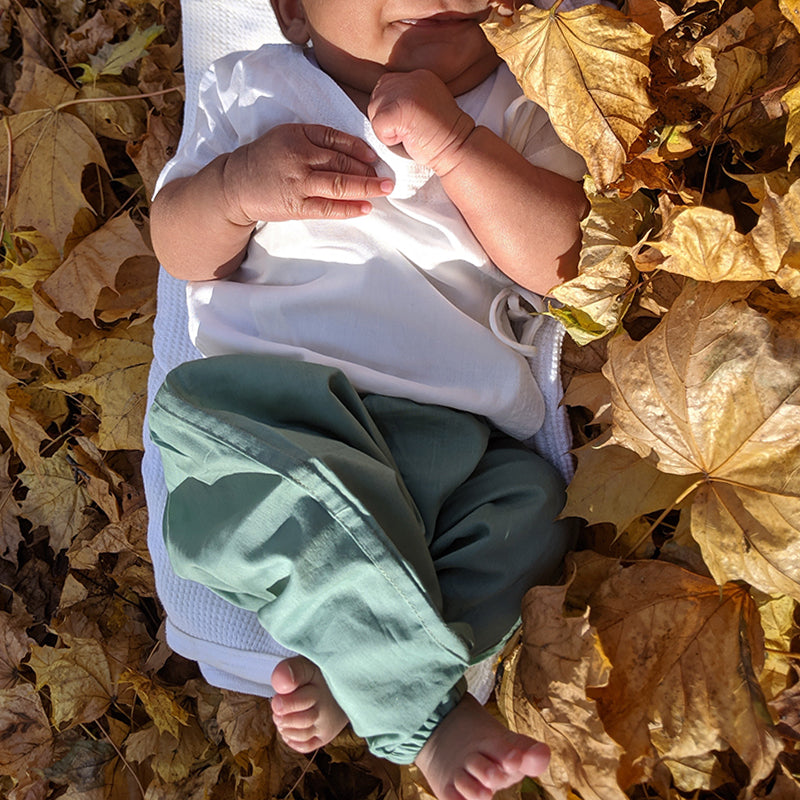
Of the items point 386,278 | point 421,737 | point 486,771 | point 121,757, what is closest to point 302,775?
point 121,757

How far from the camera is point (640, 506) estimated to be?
1.18 metres

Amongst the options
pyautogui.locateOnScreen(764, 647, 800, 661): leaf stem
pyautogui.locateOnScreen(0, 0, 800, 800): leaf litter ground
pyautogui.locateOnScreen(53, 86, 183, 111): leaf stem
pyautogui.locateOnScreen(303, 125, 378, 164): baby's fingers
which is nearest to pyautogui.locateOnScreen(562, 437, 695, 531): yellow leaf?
pyautogui.locateOnScreen(0, 0, 800, 800): leaf litter ground

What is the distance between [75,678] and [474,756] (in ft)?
3.31

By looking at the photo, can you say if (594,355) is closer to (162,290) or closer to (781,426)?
(781,426)

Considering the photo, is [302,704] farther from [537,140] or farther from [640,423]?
[537,140]

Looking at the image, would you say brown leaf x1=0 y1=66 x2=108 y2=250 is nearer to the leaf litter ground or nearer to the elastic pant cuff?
the leaf litter ground

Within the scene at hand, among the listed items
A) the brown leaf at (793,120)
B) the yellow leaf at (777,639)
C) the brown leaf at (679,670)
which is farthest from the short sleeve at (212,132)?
the yellow leaf at (777,639)

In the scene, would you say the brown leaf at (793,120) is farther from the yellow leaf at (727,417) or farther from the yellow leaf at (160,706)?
the yellow leaf at (160,706)

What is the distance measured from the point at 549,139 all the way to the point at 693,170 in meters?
0.23

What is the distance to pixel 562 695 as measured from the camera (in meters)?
1.13

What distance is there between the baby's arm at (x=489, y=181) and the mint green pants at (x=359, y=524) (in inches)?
11.9

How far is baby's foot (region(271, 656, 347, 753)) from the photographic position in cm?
124

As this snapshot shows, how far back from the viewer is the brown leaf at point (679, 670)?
107 cm

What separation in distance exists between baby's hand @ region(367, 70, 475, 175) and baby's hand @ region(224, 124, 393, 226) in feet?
0.27
